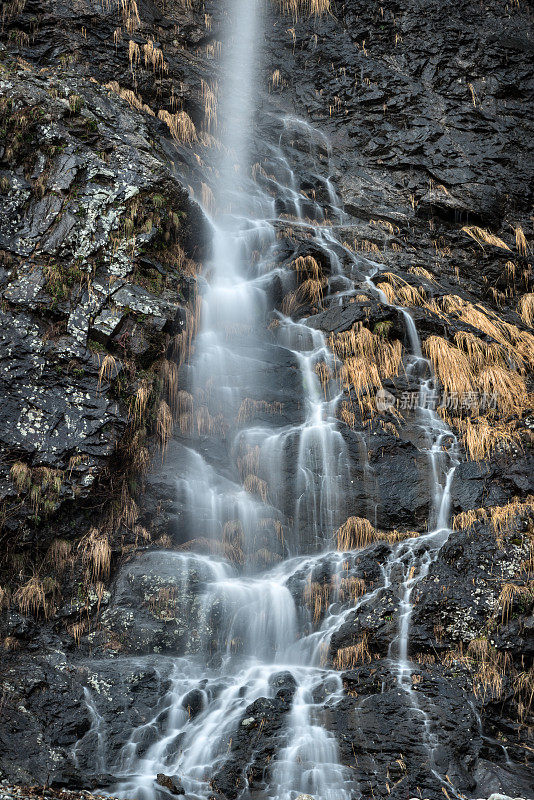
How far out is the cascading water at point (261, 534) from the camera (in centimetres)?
556

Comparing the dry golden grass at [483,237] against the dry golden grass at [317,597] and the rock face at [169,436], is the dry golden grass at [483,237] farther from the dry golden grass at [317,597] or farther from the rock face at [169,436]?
the dry golden grass at [317,597]

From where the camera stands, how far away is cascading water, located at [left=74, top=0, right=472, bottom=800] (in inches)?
219

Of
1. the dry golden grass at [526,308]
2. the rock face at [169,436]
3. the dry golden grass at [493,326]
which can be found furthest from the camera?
the dry golden grass at [526,308]

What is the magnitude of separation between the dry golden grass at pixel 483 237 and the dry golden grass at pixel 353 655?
31.0 ft

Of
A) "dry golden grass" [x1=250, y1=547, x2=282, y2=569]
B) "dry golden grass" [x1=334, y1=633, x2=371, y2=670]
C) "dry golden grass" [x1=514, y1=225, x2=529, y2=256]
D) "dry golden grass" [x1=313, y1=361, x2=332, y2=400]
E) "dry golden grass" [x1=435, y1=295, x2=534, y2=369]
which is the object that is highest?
"dry golden grass" [x1=514, y1=225, x2=529, y2=256]

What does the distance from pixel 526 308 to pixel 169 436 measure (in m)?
7.90

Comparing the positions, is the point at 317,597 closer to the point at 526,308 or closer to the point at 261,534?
the point at 261,534

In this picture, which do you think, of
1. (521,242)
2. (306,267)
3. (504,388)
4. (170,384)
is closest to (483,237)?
(521,242)

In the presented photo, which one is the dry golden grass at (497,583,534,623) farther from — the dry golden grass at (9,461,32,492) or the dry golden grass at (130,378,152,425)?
the dry golden grass at (9,461,32,492)

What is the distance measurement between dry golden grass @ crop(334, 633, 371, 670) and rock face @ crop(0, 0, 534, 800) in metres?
0.02

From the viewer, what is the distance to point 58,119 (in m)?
9.52

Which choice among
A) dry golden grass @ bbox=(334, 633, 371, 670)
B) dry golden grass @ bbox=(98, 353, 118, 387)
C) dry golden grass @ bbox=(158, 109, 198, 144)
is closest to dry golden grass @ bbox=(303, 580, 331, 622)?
dry golden grass @ bbox=(334, 633, 371, 670)

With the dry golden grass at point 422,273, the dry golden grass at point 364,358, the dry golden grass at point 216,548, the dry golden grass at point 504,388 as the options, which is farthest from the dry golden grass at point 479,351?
the dry golden grass at point 216,548

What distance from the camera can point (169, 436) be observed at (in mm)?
8469
